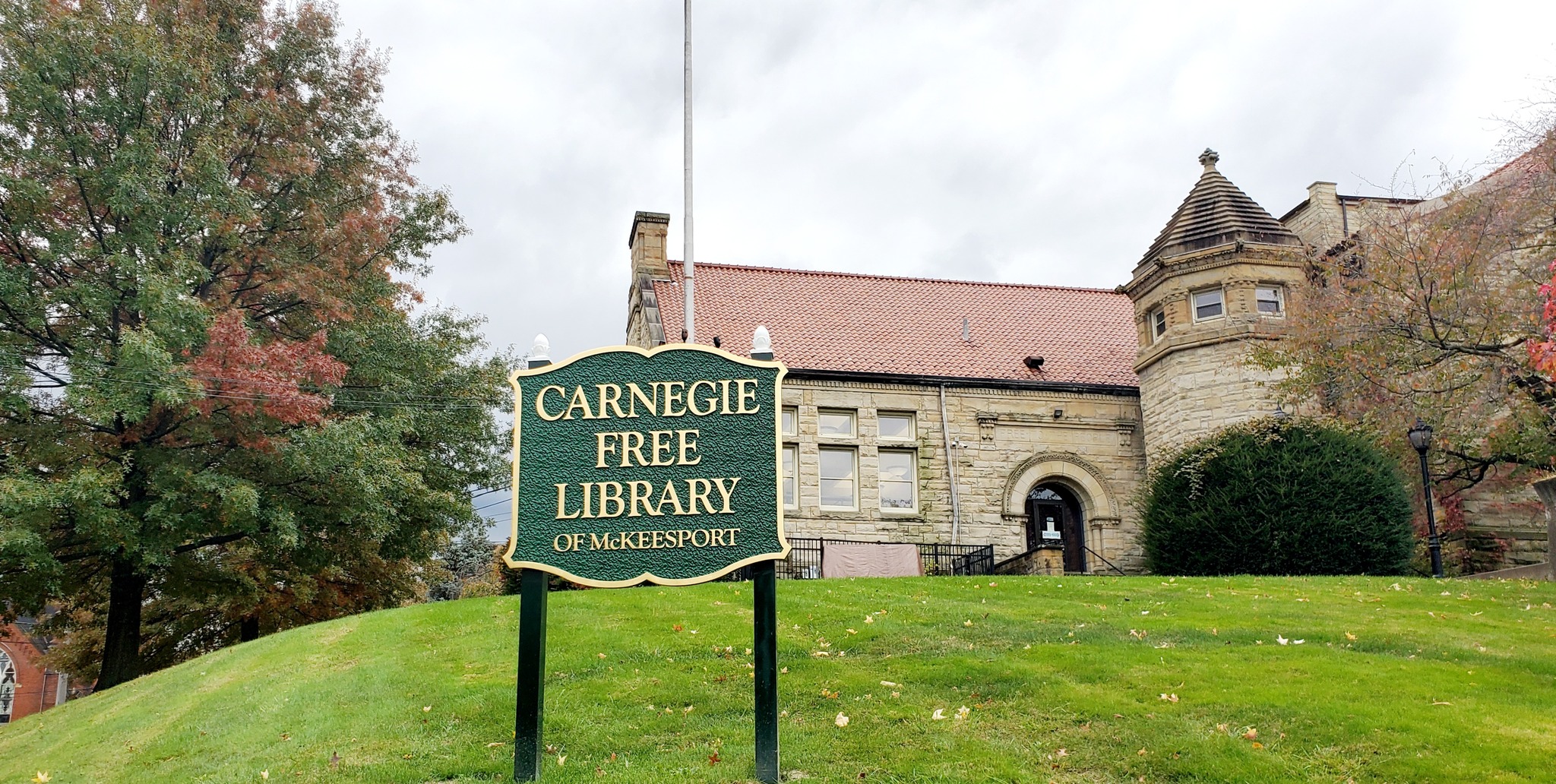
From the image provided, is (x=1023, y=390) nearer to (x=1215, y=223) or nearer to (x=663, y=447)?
(x=1215, y=223)

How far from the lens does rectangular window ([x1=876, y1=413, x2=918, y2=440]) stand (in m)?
26.3

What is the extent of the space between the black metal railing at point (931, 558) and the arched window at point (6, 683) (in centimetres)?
4379

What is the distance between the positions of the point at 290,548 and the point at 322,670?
1143 cm

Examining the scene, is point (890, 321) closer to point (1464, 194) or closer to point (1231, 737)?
point (1464, 194)

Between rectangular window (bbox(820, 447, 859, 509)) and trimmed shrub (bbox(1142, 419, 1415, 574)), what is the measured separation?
7817 mm

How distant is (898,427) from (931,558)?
3.34 metres

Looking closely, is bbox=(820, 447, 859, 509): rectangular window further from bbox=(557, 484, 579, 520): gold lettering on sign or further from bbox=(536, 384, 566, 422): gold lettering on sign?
bbox=(557, 484, 579, 520): gold lettering on sign

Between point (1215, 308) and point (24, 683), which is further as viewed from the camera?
point (24, 683)

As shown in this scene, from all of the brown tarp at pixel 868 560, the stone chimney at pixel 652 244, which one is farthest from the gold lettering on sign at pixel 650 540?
the stone chimney at pixel 652 244

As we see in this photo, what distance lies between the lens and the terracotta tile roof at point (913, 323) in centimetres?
2695

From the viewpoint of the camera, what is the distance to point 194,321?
18.9m

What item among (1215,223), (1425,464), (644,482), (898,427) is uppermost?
(1215,223)

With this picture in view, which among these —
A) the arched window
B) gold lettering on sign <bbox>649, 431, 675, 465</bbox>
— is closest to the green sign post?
gold lettering on sign <bbox>649, 431, 675, 465</bbox>

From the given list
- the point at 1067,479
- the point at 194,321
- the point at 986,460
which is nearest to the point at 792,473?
the point at 986,460
